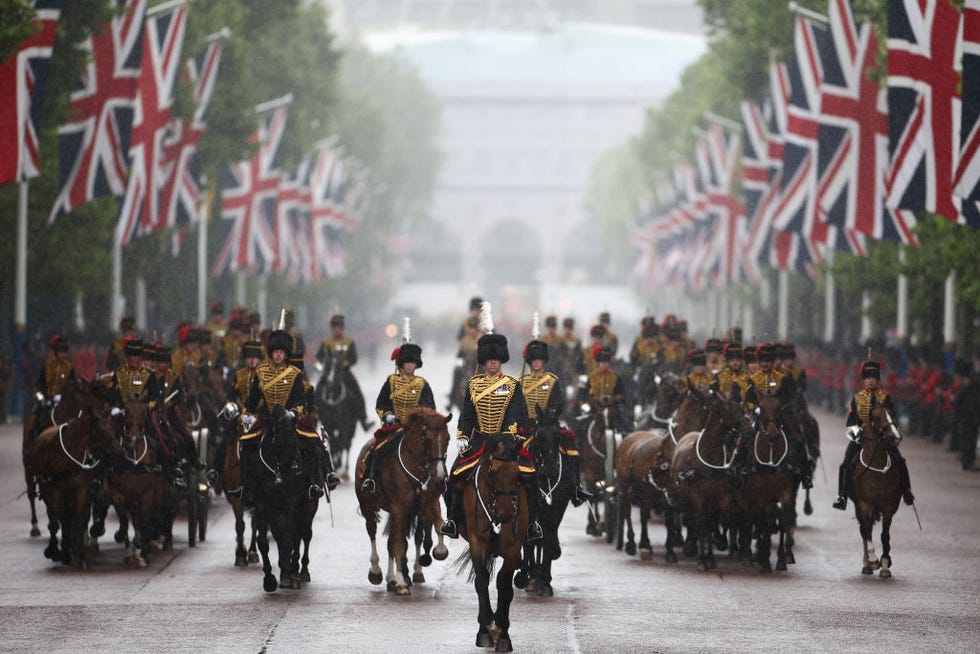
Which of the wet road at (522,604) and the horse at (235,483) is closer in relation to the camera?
the wet road at (522,604)

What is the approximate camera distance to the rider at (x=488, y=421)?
56.9ft

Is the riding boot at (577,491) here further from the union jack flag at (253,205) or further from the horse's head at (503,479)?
the union jack flag at (253,205)

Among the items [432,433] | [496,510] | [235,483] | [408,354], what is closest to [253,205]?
[235,483]

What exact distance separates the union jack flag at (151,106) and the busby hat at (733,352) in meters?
19.4

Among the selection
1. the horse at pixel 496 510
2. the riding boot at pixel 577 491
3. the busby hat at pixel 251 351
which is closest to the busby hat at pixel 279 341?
the riding boot at pixel 577 491

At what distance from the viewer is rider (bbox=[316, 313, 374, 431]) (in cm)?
3209

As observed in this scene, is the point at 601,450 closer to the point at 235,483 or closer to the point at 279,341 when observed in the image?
the point at 235,483

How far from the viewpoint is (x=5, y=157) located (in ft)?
112

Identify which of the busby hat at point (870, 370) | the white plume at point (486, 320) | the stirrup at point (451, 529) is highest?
the white plume at point (486, 320)

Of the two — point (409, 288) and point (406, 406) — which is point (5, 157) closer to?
point (406, 406)

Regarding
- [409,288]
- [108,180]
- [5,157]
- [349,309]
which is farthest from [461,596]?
[409,288]

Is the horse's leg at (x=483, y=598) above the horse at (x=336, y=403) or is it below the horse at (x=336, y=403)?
below

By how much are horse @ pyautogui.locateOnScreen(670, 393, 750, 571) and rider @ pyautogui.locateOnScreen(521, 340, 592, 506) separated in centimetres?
159

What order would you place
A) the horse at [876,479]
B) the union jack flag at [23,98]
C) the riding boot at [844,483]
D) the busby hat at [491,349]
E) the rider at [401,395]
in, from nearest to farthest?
1. the busby hat at [491,349]
2. the rider at [401,395]
3. the horse at [876,479]
4. the riding boot at [844,483]
5. the union jack flag at [23,98]
